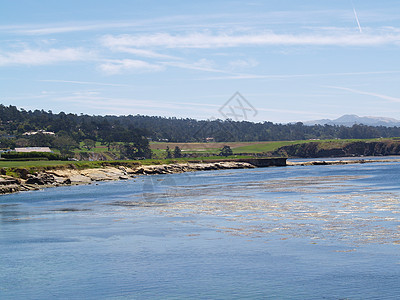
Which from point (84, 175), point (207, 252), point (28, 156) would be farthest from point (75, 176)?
point (207, 252)

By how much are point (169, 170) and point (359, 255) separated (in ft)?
350

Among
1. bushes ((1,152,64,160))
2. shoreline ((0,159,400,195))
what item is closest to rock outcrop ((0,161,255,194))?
shoreline ((0,159,400,195))

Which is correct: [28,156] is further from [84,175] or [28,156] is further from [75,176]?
[75,176]

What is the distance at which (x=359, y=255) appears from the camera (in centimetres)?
2466

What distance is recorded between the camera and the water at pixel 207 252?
67.1ft

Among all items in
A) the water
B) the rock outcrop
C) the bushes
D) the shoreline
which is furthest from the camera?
the bushes

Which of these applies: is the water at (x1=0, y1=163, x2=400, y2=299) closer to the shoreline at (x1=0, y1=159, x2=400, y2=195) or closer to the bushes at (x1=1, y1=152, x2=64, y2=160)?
the shoreline at (x1=0, y1=159, x2=400, y2=195)

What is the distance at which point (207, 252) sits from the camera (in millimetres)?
26656

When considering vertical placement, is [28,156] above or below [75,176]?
above


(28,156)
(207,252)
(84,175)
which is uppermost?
(28,156)

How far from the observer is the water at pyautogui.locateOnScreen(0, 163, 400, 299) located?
67.1 ft

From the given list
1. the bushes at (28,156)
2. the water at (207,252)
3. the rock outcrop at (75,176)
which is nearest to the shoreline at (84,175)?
the rock outcrop at (75,176)

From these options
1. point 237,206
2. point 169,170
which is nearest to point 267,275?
point 237,206

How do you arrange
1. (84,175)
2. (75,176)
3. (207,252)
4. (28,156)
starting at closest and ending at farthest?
(207,252)
(75,176)
(84,175)
(28,156)
